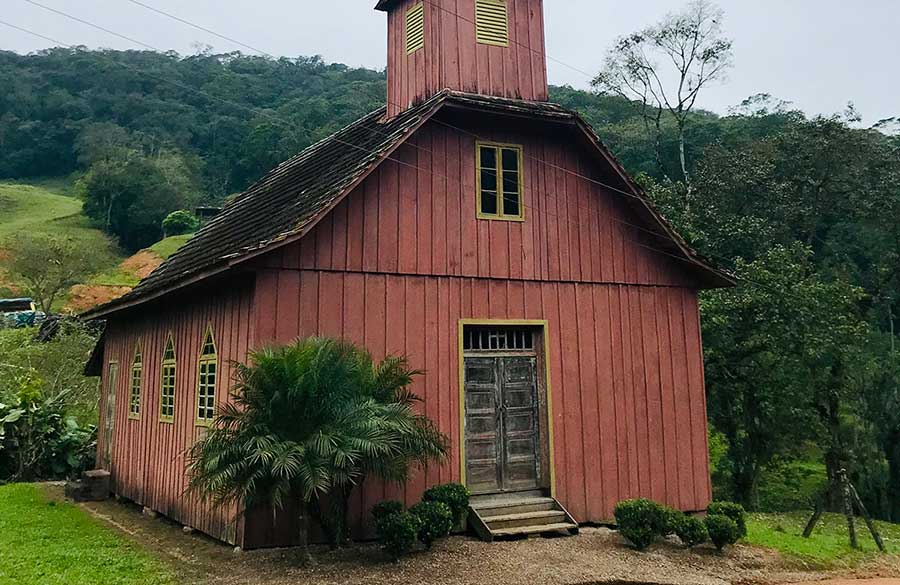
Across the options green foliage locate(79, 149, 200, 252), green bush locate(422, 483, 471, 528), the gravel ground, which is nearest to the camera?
the gravel ground

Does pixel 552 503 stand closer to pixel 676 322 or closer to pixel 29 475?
pixel 676 322

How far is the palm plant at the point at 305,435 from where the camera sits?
700 centimetres

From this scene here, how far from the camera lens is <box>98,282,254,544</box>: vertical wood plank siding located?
9.07 meters

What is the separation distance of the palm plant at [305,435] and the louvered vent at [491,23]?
6.13 meters

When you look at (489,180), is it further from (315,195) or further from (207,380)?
(207,380)

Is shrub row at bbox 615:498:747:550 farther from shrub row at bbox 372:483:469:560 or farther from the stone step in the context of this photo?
shrub row at bbox 372:483:469:560

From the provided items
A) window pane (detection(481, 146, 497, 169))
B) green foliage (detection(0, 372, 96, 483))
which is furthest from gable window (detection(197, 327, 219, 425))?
green foliage (detection(0, 372, 96, 483))

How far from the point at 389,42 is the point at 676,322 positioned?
6853 mm

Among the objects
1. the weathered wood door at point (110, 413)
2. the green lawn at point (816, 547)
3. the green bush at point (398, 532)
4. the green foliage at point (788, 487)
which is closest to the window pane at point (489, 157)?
the green bush at point (398, 532)

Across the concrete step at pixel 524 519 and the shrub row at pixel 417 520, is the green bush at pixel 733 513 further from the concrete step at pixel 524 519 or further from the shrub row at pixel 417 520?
the shrub row at pixel 417 520

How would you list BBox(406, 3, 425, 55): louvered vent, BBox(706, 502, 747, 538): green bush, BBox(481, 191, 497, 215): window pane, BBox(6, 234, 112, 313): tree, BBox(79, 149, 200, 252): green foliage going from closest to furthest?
1. BBox(706, 502, 747, 538): green bush
2. BBox(481, 191, 497, 215): window pane
3. BBox(406, 3, 425, 55): louvered vent
4. BBox(6, 234, 112, 313): tree
5. BBox(79, 149, 200, 252): green foliage

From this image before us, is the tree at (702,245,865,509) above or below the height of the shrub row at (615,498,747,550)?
above

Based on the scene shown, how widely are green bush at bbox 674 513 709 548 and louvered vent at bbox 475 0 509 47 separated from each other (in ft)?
25.0

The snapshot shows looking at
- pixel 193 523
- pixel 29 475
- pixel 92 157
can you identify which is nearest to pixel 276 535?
pixel 193 523
